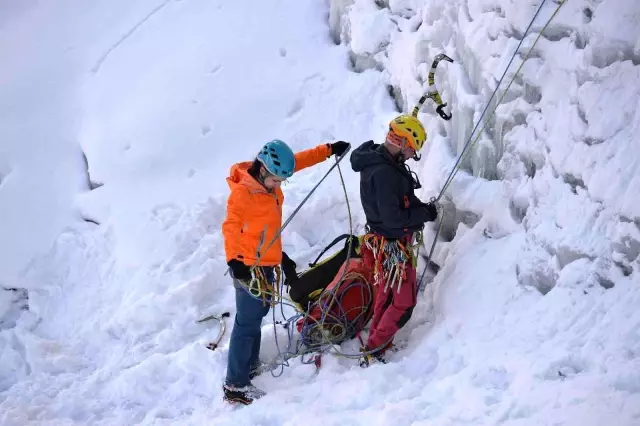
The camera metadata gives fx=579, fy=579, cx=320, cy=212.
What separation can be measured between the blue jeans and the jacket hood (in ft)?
3.00

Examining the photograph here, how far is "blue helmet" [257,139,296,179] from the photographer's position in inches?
138

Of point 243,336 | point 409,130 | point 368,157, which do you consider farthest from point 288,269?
point 409,130

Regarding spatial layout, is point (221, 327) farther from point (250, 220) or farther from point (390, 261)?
point (390, 261)

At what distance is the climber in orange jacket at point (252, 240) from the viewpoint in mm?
3559

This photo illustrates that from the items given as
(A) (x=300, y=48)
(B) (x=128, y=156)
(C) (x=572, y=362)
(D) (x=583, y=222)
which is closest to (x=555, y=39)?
(D) (x=583, y=222)

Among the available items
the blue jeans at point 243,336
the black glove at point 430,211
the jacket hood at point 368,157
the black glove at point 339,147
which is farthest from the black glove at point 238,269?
the black glove at point 430,211

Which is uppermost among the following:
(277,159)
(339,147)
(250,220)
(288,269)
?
(277,159)

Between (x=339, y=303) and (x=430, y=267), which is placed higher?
(x=430, y=267)

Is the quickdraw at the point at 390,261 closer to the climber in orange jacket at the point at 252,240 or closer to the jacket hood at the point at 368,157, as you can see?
the jacket hood at the point at 368,157

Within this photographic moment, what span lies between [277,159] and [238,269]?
2.36ft

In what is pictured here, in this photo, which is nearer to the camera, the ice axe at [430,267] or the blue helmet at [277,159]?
the blue helmet at [277,159]

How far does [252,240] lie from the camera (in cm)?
366

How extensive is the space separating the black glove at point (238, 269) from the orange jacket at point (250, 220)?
0.12 ft

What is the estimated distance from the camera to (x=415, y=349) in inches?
141
